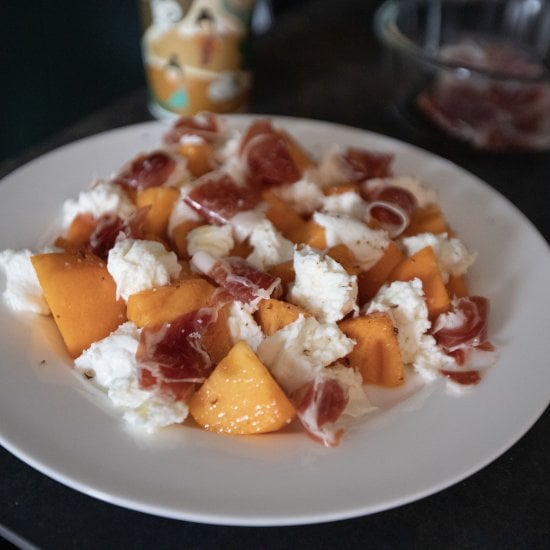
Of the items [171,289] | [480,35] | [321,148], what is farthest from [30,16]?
[171,289]

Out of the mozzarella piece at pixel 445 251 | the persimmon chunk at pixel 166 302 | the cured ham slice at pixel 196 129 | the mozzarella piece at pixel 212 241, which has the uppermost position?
the cured ham slice at pixel 196 129

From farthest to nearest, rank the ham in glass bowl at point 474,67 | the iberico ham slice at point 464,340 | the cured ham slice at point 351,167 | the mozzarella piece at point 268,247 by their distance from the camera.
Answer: the ham in glass bowl at point 474,67, the cured ham slice at point 351,167, the mozzarella piece at point 268,247, the iberico ham slice at point 464,340

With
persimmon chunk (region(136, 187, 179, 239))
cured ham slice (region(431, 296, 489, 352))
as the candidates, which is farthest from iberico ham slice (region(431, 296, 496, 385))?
persimmon chunk (region(136, 187, 179, 239))

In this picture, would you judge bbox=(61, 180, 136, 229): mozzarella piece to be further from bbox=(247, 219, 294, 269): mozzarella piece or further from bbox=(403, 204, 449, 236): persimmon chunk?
bbox=(403, 204, 449, 236): persimmon chunk

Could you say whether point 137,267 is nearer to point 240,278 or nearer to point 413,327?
point 240,278

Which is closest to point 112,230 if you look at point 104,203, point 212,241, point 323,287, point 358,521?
point 104,203

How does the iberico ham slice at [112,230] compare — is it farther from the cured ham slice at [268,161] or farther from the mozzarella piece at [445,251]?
the mozzarella piece at [445,251]

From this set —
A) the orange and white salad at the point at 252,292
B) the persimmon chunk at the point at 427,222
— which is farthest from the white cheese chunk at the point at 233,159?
the persimmon chunk at the point at 427,222
